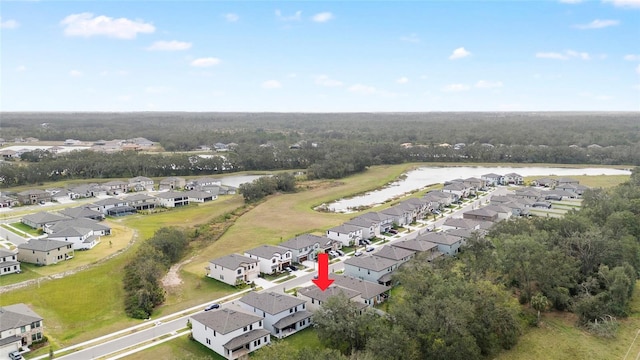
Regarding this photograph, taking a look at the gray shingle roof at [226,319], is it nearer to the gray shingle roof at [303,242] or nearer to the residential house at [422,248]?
the gray shingle roof at [303,242]

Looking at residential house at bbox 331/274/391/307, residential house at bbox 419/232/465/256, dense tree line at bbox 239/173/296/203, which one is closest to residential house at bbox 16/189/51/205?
dense tree line at bbox 239/173/296/203

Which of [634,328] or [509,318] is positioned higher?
[509,318]

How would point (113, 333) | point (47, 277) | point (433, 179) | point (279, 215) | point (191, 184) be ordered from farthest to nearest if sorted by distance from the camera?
1. point (433, 179)
2. point (191, 184)
3. point (279, 215)
4. point (47, 277)
5. point (113, 333)

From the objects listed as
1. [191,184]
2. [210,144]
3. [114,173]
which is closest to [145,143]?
[210,144]

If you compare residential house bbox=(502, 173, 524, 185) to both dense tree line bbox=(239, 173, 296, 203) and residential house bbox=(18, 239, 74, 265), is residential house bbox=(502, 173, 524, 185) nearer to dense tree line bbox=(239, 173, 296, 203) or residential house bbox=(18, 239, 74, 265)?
dense tree line bbox=(239, 173, 296, 203)

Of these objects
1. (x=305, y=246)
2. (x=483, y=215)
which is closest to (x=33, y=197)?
(x=305, y=246)

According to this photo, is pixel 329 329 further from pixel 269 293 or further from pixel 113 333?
pixel 113 333

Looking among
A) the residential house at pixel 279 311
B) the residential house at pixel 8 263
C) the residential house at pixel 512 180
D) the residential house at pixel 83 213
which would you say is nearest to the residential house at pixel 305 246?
the residential house at pixel 279 311
